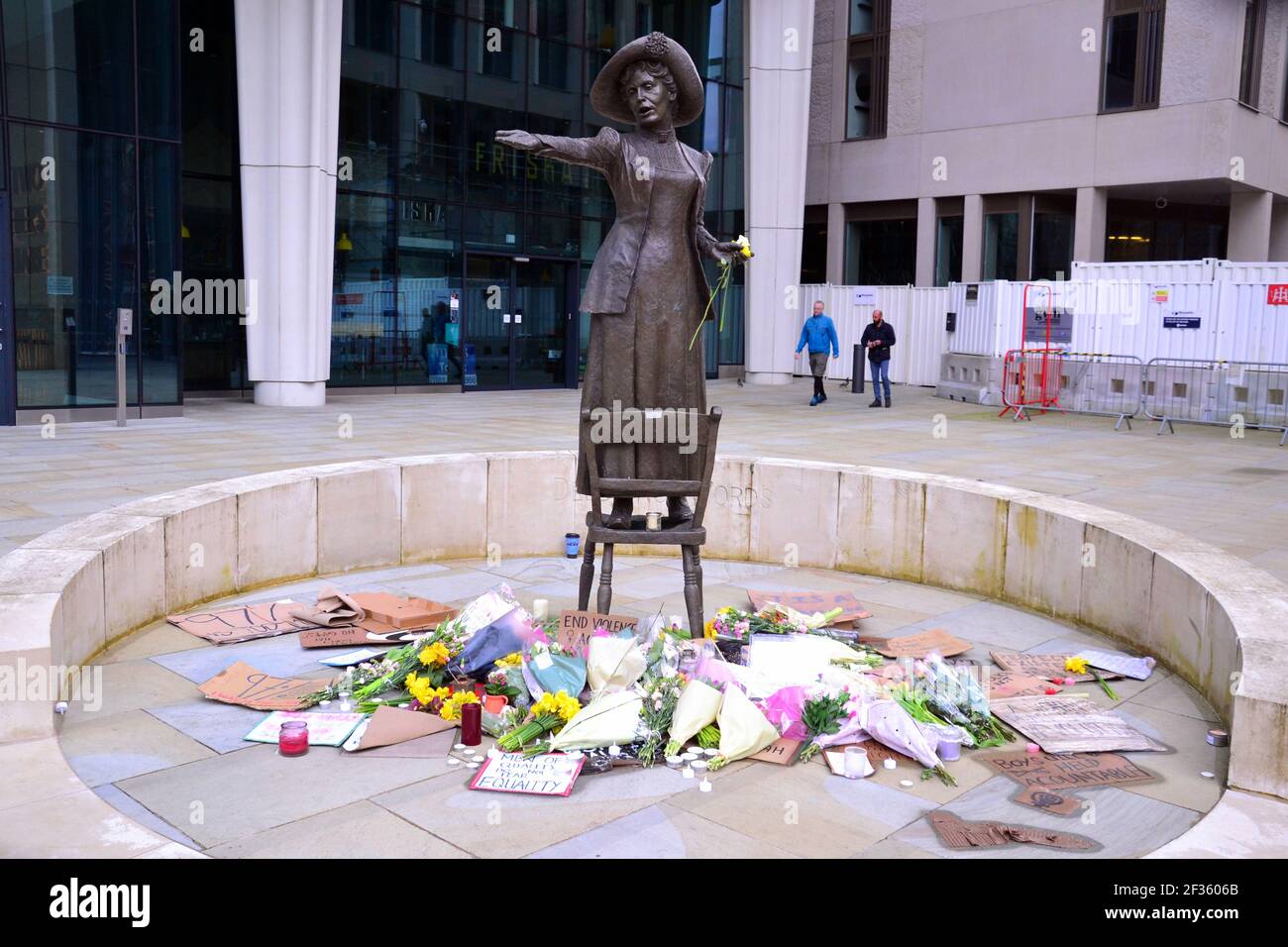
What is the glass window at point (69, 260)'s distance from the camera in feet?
47.7

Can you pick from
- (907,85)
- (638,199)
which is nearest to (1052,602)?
(638,199)

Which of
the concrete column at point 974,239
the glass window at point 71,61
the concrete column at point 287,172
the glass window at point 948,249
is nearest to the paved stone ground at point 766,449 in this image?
the concrete column at point 287,172

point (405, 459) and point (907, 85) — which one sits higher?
point (907, 85)

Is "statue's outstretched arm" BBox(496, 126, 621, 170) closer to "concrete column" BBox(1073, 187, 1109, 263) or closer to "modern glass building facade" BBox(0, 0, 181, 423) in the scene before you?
"modern glass building facade" BBox(0, 0, 181, 423)

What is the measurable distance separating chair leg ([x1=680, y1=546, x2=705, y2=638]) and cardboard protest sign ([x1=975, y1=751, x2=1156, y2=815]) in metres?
1.67

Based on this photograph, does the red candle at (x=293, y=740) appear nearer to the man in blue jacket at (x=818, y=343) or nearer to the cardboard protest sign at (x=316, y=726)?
the cardboard protest sign at (x=316, y=726)

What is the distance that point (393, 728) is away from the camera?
494 centimetres

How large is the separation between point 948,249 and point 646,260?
2420cm

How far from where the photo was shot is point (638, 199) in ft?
19.7

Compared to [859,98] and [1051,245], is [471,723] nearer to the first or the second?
[1051,245]

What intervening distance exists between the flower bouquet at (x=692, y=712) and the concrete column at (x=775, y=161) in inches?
813

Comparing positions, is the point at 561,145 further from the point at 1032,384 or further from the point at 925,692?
the point at 1032,384

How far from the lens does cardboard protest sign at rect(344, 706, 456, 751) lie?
15.9 feet

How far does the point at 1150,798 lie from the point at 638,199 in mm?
3657
